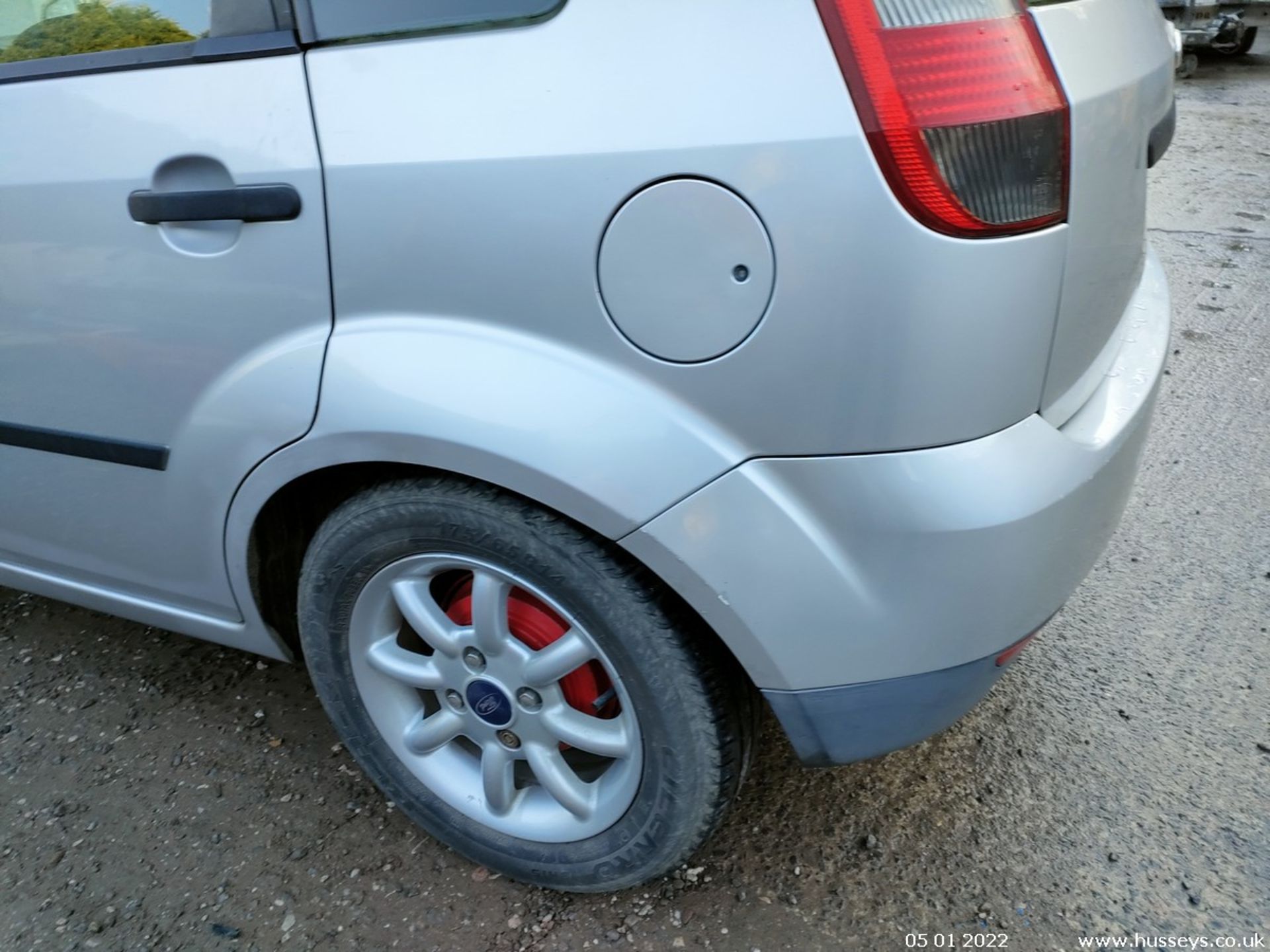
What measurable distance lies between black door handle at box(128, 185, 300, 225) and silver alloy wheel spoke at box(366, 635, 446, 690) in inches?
28.7

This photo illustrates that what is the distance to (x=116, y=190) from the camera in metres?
1.47

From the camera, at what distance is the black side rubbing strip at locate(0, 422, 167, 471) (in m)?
1.65

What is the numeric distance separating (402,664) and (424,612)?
0.15 metres

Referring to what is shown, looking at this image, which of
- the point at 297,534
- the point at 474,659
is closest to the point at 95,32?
the point at 297,534

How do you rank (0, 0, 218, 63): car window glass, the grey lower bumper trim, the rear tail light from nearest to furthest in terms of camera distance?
the rear tail light, the grey lower bumper trim, (0, 0, 218, 63): car window glass

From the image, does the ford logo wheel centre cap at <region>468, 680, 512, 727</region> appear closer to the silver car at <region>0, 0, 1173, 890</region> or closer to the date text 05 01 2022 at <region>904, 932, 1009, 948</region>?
the silver car at <region>0, 0, 1173, 890</region>

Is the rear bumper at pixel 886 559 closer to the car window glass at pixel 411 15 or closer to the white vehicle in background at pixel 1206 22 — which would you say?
the car window glass at pixel 411 15

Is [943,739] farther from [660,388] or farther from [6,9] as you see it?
[6,9]

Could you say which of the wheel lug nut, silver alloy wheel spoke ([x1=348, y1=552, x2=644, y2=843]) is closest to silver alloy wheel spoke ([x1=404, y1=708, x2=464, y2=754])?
silver alloy wheel spoke ([x1=348, y1=552, x2=644, y2=843])

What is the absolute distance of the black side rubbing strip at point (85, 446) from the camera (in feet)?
5.43

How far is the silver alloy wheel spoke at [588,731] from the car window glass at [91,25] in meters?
1.16

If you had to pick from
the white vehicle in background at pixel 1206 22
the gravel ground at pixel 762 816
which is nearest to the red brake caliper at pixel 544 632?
the gravel ground at pixel 762 816

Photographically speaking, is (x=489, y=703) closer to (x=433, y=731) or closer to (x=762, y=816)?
(x=433, y=731)

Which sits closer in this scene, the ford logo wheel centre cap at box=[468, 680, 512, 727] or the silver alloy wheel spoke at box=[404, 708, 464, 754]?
the ford logo wheel centre cap at box=[468, 680, 512, 727]
